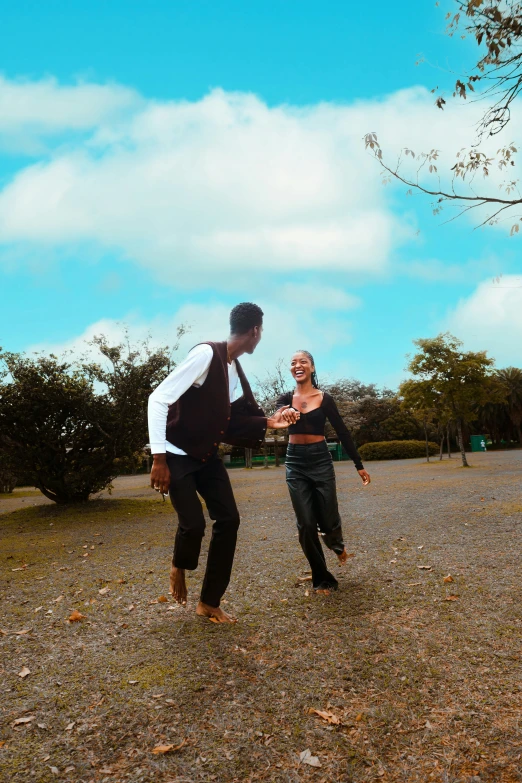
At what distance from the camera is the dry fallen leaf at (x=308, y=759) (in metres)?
2.96

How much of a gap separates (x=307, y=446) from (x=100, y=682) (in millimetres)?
2873

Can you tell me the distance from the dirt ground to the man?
58cm

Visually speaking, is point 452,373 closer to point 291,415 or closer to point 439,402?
point 439,402

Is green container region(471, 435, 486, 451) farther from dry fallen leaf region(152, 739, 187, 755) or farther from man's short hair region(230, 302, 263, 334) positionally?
dry fallen leaf region(152, 739, 187, 755)

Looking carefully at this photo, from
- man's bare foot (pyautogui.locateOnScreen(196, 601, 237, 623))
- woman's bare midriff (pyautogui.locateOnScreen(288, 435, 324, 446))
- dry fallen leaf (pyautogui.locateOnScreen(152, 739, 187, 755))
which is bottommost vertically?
dry fallen leaf (pyautogui.locateOnScreen(152, 739, 187, 755))

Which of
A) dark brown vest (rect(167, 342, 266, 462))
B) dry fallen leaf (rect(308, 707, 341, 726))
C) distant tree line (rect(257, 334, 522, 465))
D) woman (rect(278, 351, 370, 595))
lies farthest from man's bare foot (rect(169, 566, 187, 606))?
distant tree line (rect(257, 334, 522, 465))

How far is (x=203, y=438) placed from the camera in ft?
15.3

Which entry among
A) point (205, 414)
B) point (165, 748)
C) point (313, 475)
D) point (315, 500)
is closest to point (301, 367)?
point (313, 475)

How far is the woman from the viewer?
5984 mm

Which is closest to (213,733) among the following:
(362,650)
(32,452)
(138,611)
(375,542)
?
(362,650)

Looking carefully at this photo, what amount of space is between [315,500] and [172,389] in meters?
2.31

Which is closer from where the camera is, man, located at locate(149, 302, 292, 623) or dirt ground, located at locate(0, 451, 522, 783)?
dirt ground, located at locate(0, 451, 522, 783)

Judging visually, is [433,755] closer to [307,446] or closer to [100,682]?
[100,682]

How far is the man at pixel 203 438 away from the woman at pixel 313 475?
1137 mm
